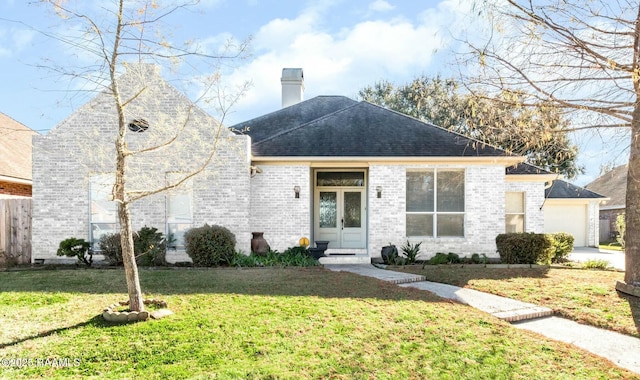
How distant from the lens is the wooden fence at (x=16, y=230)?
11.7m

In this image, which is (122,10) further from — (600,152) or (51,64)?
(600,152)

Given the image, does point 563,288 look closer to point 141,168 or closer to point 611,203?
point 141,168

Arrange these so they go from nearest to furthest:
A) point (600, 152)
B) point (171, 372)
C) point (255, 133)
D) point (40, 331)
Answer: point (171, 372) → point (40, 331) → point (600, 152) → point (255, 133)

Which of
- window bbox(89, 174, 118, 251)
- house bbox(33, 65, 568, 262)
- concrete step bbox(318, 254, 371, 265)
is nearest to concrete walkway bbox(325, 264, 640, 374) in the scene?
concrete step bbox(318, 254, 371, 265)

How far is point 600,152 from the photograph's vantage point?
8328mm

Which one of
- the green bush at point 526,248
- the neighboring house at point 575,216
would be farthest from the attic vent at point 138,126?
the neighboring house at point 575,216

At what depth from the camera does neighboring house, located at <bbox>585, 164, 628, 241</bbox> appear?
2589 cm

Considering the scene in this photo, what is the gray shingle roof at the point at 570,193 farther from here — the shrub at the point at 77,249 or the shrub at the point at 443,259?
the shrub at the point at 77,249

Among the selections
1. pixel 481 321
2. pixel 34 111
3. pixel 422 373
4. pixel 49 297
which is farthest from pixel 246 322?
pixel 34 111

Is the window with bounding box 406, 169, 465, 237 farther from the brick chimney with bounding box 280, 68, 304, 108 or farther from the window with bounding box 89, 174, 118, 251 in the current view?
the brick chimney with bounding box 280, 68, 304, 108

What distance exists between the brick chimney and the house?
584 centimetres

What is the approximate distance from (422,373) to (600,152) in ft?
21.7

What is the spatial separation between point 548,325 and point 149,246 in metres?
8.87

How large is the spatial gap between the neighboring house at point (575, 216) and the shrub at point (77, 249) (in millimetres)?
19996
